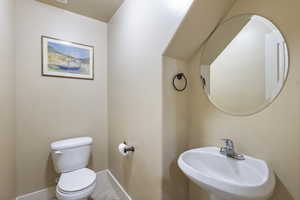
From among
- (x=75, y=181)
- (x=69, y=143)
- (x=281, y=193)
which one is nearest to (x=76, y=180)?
(x=75, y=181)

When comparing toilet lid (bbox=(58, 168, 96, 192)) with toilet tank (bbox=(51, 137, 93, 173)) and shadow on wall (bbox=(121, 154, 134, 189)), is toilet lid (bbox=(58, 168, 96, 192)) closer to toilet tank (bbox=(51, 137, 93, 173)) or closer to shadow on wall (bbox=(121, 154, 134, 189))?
toilet tank (bbox=(51, 137, 93, 173))

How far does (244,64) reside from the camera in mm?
1000

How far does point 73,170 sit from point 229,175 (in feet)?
5.30

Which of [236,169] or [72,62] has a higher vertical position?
[72,62]

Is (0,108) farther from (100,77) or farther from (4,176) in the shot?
(100,77)

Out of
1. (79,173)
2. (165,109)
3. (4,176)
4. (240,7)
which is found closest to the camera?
(240,7)

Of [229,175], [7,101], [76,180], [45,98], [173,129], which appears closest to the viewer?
[229,175]

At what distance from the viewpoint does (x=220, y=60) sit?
112 cm

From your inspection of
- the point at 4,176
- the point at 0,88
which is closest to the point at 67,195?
the point at 4,176

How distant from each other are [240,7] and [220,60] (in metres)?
0.37

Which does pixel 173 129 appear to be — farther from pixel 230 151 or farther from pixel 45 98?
pixel 45 98

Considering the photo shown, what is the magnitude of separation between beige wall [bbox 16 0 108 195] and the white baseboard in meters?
0.07

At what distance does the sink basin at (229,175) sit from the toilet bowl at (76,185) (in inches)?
39.9

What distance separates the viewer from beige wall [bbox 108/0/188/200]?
43.3 inches
